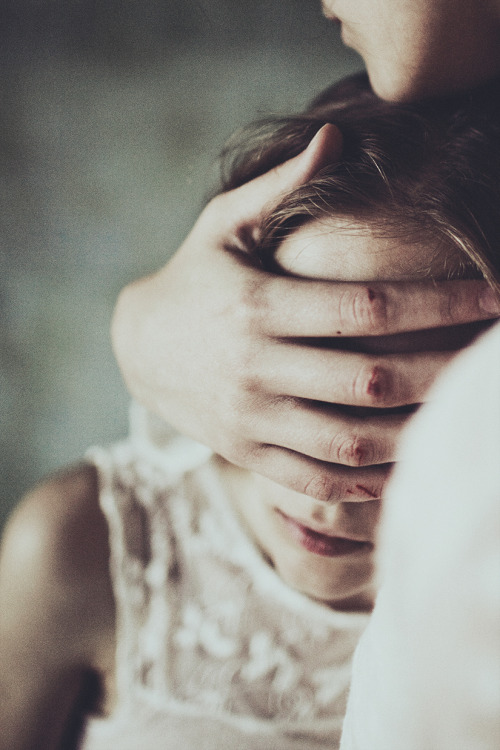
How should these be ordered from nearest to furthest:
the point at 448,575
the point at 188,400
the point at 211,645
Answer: the point at 448,575, the point at 188,400, the point at 211,645

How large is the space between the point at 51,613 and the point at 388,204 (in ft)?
2.01

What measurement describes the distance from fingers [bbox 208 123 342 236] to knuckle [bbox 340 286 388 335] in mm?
122

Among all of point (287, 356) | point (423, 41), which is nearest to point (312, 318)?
point (287, 356)

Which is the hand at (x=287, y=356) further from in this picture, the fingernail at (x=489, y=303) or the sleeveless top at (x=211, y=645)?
the sleeveless top at (x=211, y=645)

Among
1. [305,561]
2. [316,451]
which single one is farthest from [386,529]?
[305,561]

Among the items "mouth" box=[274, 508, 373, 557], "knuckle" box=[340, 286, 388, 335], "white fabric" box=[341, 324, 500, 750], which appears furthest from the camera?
"mouth" box=[274, 508, 373, 557]

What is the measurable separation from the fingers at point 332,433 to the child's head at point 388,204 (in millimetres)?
73

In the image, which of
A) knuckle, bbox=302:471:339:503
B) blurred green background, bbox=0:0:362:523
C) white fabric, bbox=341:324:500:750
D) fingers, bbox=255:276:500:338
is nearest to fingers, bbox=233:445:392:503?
knuckle, bbox=302:471:339:503

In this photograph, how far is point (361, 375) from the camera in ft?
1.26

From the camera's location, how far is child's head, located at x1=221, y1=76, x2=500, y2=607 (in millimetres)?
434

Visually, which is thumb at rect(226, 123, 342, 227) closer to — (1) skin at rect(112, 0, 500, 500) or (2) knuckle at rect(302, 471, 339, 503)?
(1) skin at rect(112, 0, 500, 500)

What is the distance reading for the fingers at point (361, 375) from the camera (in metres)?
0.38

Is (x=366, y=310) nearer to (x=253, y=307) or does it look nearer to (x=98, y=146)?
(x=253, y=307)

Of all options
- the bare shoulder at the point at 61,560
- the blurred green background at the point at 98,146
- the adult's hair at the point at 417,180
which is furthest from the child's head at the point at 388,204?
the bare shoulder at the point at 61,560
